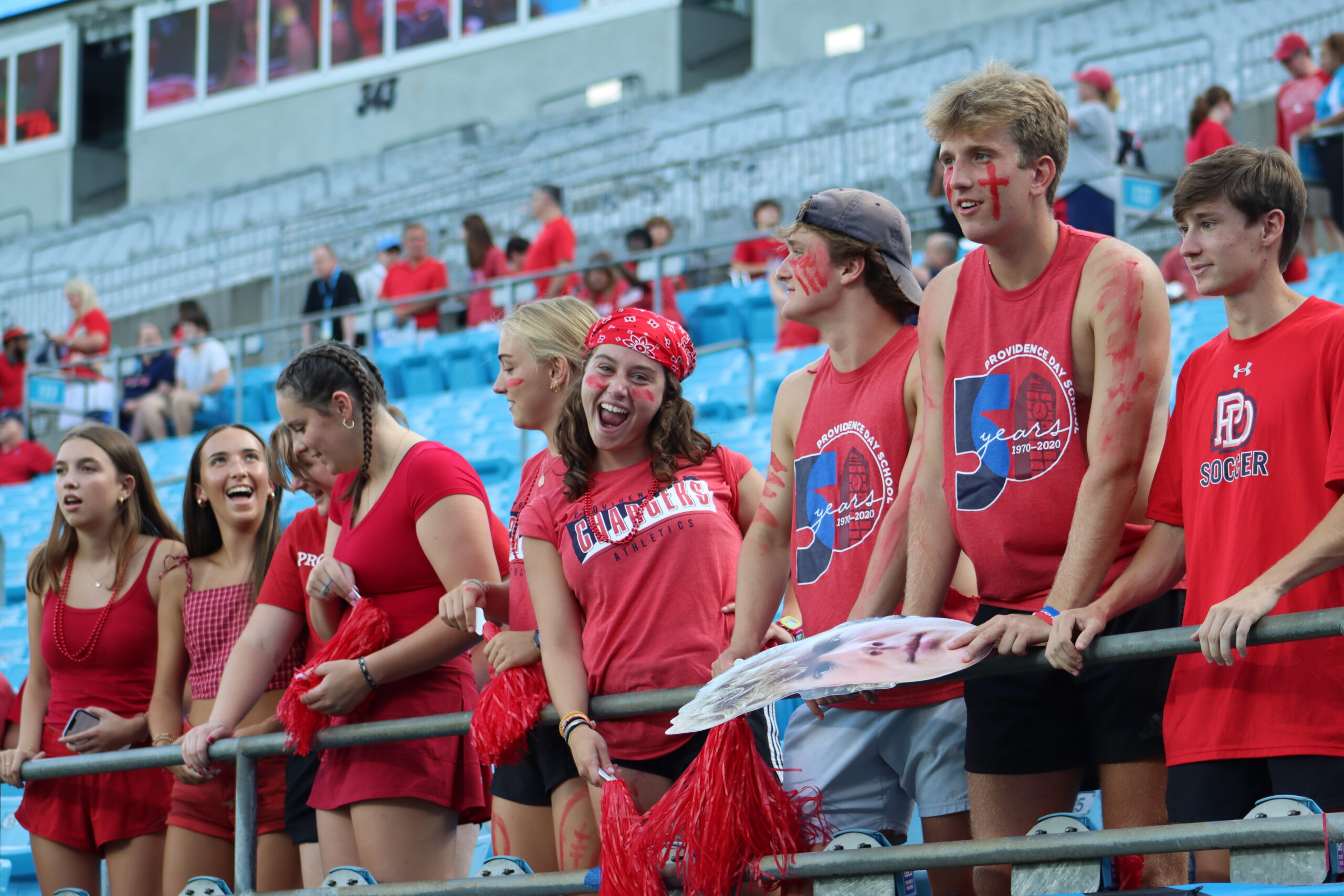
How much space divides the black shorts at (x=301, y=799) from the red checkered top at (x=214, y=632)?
1.32ft

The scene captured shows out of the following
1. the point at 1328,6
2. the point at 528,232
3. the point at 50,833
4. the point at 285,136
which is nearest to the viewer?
the point at 50,833

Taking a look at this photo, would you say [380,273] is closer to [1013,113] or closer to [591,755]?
[591,755]

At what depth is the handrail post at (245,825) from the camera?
334 centimetres

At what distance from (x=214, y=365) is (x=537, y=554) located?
376 inches

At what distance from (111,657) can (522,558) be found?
1518 millimetres

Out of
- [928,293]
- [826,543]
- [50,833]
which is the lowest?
[50,833]

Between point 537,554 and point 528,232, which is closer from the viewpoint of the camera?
point 537,554

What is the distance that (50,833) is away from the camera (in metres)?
3.99

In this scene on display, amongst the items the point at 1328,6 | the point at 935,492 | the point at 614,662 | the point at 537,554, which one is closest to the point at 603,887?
the point at 614,662

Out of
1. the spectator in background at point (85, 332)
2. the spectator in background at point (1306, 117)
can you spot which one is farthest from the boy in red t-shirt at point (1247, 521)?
the spectator in background at point (85, 332)

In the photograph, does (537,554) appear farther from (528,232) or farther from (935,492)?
(528,232)

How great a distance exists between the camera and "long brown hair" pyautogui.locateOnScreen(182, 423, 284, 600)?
4.16 metres

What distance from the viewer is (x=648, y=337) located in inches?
121

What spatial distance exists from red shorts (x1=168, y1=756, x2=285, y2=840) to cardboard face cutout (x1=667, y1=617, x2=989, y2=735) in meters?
1.66
